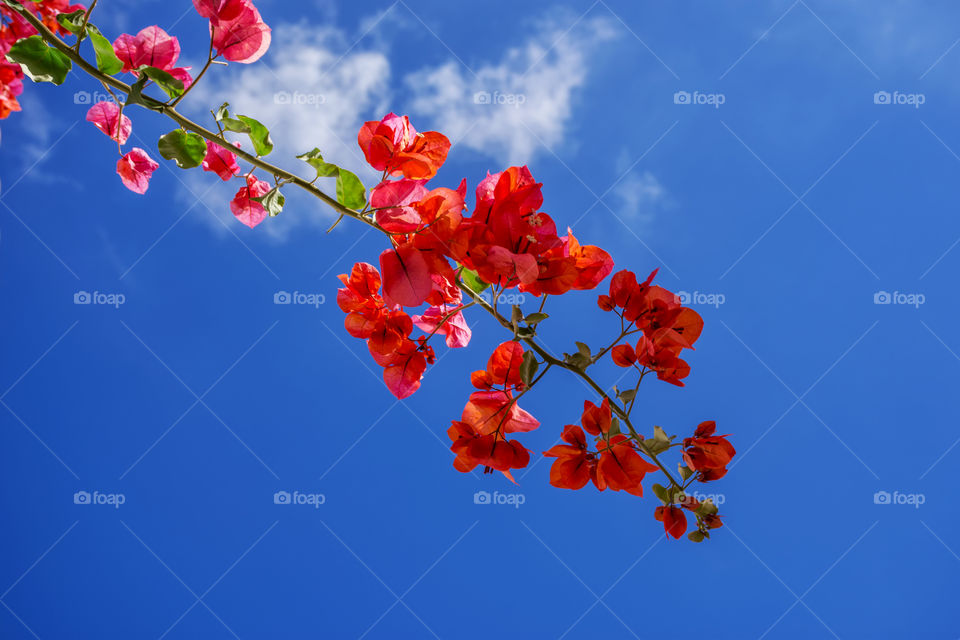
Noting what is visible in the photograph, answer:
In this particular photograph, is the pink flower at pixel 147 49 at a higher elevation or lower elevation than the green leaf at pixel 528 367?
higher

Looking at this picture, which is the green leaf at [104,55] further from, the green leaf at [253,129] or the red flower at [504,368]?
the red flower at [504,368]

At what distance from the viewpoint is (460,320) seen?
87 cm

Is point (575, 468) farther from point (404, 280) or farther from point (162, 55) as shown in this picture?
point (162, 55)

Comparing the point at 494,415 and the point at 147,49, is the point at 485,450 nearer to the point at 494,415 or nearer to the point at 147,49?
the point at 494,415

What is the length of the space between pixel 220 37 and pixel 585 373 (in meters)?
0.58

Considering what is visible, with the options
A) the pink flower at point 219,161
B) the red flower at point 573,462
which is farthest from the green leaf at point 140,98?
the red flower at point 573,462

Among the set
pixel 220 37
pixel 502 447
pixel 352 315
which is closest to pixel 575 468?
pixel 502 447

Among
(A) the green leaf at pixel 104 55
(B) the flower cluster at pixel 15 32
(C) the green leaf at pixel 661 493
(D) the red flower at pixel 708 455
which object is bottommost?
(C) the green leaf at pixel 661 493

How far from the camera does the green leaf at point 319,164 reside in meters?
0.60

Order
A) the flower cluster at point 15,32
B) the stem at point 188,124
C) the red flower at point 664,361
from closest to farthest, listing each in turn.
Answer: the stem at point 188,124
the red flower at point 664,361
the flower cluster at point 15,32

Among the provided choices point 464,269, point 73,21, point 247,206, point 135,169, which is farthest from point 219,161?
point 464,269

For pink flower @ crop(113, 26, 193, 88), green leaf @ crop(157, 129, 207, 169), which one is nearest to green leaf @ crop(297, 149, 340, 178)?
green leaf @ crop(157, 129, 207, 169)

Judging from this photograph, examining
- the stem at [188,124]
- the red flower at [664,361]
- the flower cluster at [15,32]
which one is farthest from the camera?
the flower cluster at [15,32]

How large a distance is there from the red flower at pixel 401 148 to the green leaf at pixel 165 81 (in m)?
0.19
